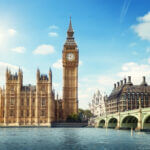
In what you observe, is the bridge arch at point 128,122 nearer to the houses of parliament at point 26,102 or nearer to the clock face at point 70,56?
the houses of parliament at point 26,102

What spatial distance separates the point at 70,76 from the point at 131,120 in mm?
52923

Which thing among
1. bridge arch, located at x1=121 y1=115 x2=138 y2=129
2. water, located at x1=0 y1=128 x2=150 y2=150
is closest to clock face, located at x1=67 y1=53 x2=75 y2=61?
bridge arch, located at x1=121 y1=115 x2=138 y2=129

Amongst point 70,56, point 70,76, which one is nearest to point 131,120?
point 70,76

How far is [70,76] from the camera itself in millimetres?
146750

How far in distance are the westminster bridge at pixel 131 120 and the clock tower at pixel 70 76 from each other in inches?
651

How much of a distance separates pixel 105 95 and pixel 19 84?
227 ft

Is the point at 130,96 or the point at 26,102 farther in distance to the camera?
the point at 130,96

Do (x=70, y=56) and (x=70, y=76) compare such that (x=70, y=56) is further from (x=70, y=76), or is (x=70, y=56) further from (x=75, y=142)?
(x=75, y=142)

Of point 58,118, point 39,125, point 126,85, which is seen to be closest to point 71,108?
point 58,118

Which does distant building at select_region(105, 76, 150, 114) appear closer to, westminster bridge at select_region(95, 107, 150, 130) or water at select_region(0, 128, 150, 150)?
westminster bridge at select_region(95, 107, 150, 130)

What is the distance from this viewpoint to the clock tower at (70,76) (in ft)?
470

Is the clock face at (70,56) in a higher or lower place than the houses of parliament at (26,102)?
higher

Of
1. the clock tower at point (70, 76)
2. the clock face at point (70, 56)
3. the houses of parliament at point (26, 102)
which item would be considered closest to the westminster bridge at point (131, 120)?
the clock tower at point (70, 76)

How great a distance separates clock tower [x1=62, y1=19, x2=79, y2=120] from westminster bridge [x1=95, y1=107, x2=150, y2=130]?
16.5 meters
